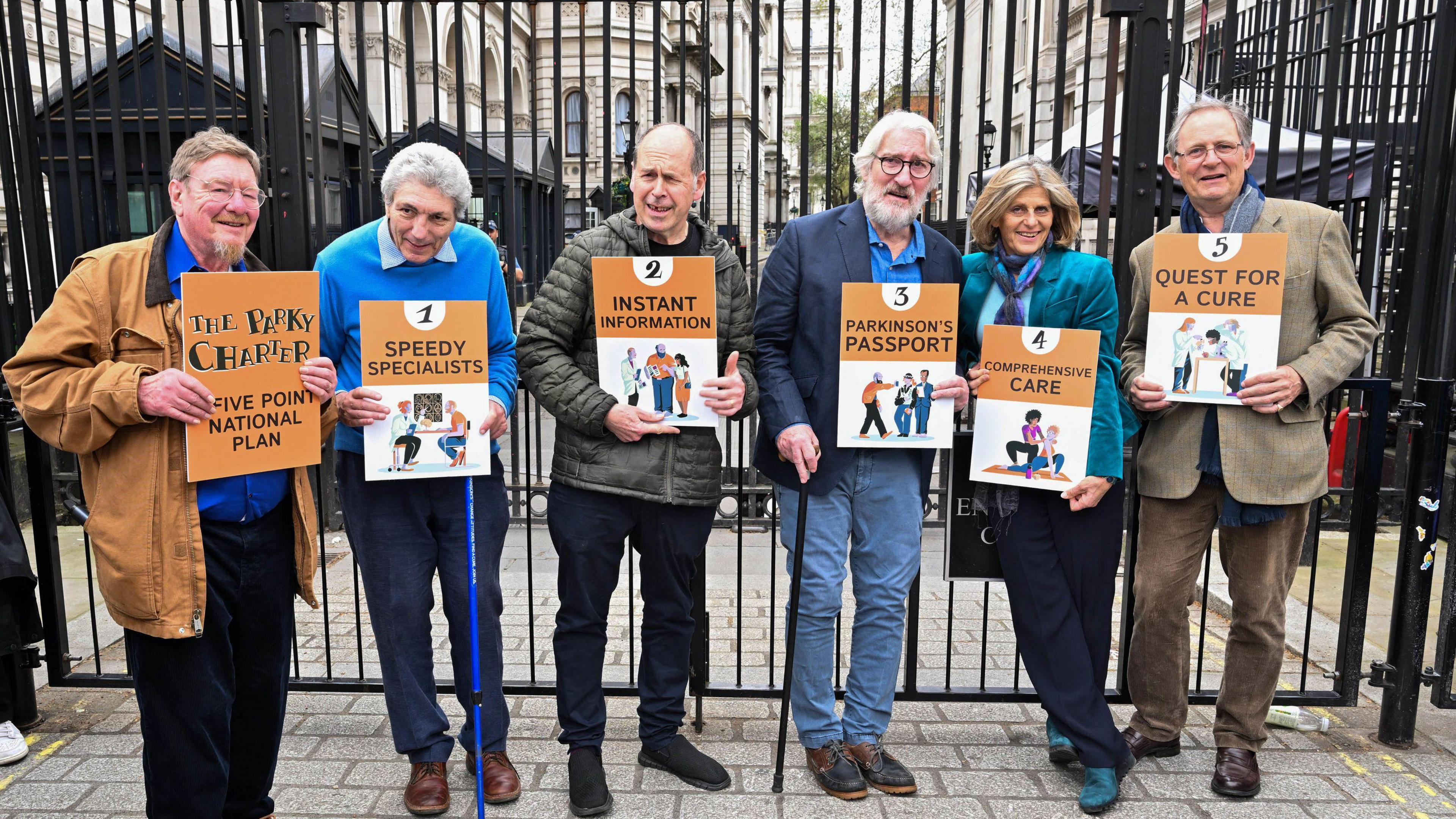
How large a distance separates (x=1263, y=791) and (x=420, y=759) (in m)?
2.85

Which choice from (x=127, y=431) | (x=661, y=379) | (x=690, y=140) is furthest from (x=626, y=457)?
(x=127, y=431)

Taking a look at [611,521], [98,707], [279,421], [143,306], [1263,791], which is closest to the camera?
[143,306]

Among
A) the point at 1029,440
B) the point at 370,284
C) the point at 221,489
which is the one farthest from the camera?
the point at 1029,440

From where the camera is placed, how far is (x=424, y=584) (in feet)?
10.5

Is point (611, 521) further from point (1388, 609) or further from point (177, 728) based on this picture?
point (1388, 609)

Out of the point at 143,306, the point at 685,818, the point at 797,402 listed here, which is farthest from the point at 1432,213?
the point at 143,306

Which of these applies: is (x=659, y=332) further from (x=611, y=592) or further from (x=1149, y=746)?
(x=1149, y=746)

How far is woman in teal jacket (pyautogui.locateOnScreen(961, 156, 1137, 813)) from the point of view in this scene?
315cm

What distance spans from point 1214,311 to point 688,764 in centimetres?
230

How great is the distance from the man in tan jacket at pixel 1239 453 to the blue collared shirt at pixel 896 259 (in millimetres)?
801

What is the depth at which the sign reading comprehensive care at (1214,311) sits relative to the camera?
3.17 meters

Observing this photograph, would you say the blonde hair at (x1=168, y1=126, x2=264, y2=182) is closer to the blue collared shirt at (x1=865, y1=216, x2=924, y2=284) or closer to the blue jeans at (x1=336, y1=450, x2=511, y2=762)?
the blue jeans at (x1=336, y1=450, x2=511, y2=762)

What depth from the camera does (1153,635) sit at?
3.47 meters

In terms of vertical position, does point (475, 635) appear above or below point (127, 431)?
below
